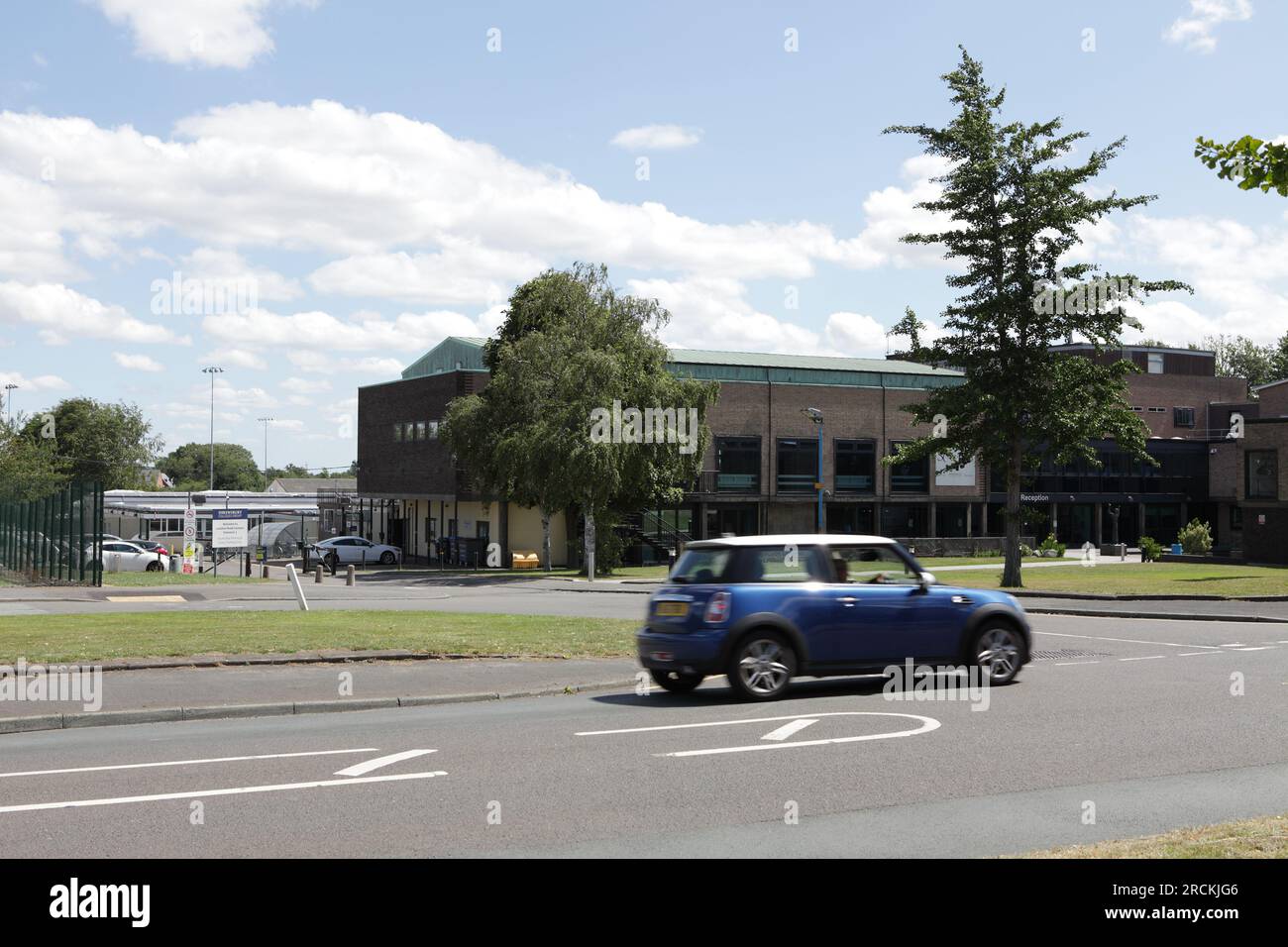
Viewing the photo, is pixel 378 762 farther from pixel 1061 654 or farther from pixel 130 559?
pixel 130 559

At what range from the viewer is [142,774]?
9.23m

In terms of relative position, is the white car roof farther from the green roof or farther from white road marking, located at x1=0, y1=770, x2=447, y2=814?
the green roof

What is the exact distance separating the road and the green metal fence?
2341 centimetres

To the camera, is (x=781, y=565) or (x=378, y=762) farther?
(x=781, y=565)

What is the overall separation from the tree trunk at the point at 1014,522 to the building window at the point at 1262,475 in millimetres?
17857

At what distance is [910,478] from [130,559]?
38.6m

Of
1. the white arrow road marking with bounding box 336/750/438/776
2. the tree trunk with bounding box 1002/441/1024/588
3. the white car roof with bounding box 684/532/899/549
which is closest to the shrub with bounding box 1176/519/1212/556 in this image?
the tree trunk with bounding box 1002/441/1024/588

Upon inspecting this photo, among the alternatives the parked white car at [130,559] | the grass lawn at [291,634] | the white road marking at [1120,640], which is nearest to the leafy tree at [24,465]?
the parked white car at [130,559]

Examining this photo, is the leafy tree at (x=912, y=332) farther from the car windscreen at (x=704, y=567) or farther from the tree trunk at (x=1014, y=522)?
the car windscreen at (x=704, y=567)

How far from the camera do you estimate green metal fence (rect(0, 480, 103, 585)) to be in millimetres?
33094

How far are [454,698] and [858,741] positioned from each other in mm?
4854

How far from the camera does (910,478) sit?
6656 cm

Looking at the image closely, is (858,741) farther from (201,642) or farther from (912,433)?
(912,433)

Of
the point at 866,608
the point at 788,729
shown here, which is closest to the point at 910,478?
the point at 866,608
